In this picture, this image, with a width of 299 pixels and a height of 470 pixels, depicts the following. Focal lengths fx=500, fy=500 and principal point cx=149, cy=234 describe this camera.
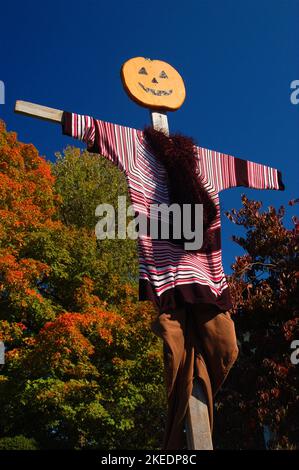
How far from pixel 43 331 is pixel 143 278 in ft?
22.2

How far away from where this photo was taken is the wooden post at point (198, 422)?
383 cm

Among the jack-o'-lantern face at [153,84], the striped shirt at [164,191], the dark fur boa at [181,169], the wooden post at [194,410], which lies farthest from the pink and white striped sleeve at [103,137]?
the jack-o'-lantern face at [153,84]

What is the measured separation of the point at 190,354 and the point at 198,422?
539 mm

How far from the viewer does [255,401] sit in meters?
9.32

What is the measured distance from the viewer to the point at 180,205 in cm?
461

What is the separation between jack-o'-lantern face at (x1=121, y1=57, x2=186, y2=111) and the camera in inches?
200

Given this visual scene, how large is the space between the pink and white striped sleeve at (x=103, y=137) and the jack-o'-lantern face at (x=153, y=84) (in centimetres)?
47

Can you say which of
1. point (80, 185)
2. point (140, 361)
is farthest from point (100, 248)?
point (140, 361)

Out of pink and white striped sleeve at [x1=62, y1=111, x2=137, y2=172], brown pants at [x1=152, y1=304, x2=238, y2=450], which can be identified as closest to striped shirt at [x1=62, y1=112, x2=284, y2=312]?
pink and white striped sleeve at [x1=62, y1=111, x2=137, y2=172]

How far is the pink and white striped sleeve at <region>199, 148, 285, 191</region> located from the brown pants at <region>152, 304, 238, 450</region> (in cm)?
144

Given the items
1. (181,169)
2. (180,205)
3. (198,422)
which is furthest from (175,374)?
(181,169)

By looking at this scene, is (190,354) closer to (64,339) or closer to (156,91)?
(156,91)

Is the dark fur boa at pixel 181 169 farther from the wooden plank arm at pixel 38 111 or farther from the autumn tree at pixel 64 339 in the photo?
the autumn tree at pixel 64 339

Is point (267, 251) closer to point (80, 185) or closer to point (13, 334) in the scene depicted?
point (13, 334)
